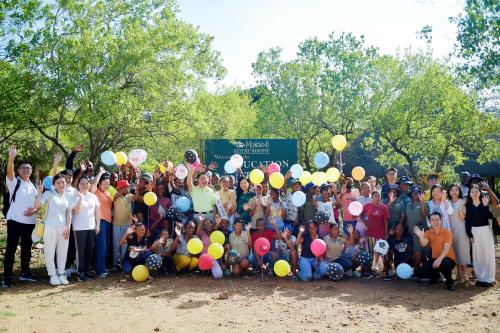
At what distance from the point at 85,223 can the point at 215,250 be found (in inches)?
88.1

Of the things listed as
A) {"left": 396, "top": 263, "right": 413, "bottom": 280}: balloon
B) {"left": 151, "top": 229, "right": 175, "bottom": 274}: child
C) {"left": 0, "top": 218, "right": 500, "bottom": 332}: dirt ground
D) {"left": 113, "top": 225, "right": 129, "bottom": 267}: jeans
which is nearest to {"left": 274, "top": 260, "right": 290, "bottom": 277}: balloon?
{"left": 0, "top": 218, "right": 500, "bottom": 332}: dirt ground

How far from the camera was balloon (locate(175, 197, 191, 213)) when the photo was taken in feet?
27.8

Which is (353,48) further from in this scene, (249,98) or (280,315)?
(280,315)

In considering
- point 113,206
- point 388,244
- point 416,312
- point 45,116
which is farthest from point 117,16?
point 416,312

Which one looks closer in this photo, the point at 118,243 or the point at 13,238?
the point at 13,238

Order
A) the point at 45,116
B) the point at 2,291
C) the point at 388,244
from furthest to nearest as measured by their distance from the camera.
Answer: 1. the point at 45,116
2. the point at 388,244
3. the point at 2,291

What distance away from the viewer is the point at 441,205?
7953 millimetres

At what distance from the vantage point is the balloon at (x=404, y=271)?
24.6ft

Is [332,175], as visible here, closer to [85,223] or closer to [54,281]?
[85,223]

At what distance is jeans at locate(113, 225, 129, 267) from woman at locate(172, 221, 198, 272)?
0.94 metres

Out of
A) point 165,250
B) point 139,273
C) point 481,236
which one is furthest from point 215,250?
point 481,236

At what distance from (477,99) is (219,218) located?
12.1m

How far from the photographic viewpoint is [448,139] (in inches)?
703

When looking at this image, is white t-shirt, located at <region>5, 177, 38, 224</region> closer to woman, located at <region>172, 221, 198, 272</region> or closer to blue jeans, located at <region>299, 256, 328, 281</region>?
woman, located at <region>172, 221, 198, 272</region>
